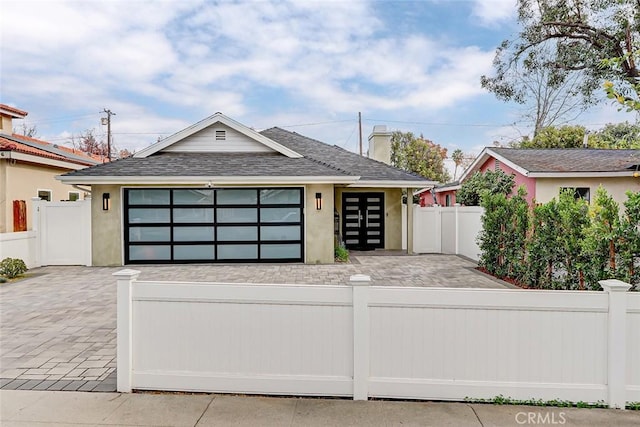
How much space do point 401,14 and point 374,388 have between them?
12158mm

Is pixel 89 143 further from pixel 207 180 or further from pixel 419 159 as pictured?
pixel 207 180

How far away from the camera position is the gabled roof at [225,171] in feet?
35.6

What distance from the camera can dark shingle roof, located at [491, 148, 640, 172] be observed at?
44.9 ft

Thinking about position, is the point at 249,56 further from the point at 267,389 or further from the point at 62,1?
the point at 267,389

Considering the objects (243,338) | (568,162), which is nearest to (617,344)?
(243,338)

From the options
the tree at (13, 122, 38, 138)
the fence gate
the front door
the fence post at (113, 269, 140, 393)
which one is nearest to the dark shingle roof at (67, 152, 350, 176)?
the fence gate

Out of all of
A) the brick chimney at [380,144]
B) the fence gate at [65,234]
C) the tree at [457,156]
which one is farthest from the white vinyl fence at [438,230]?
the tree at [457,156]

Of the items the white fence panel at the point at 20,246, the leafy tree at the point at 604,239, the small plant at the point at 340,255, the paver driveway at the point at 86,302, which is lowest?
the paver driveway at the point at 86,302

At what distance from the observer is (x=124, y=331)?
3533 mm

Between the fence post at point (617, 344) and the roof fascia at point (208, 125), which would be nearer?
the fence post at point (617, 344)

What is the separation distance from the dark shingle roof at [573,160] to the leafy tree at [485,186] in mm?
708

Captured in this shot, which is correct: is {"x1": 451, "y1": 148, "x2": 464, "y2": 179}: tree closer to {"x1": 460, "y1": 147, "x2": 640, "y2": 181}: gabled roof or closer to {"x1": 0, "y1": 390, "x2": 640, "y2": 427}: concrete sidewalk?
{"x1": 460, "y1": 147, "x2": 640, "y2": 181}: gabled roof

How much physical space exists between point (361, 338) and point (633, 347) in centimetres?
220

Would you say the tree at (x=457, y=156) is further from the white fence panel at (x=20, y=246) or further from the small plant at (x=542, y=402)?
the small plant at (x=542, y=402)
